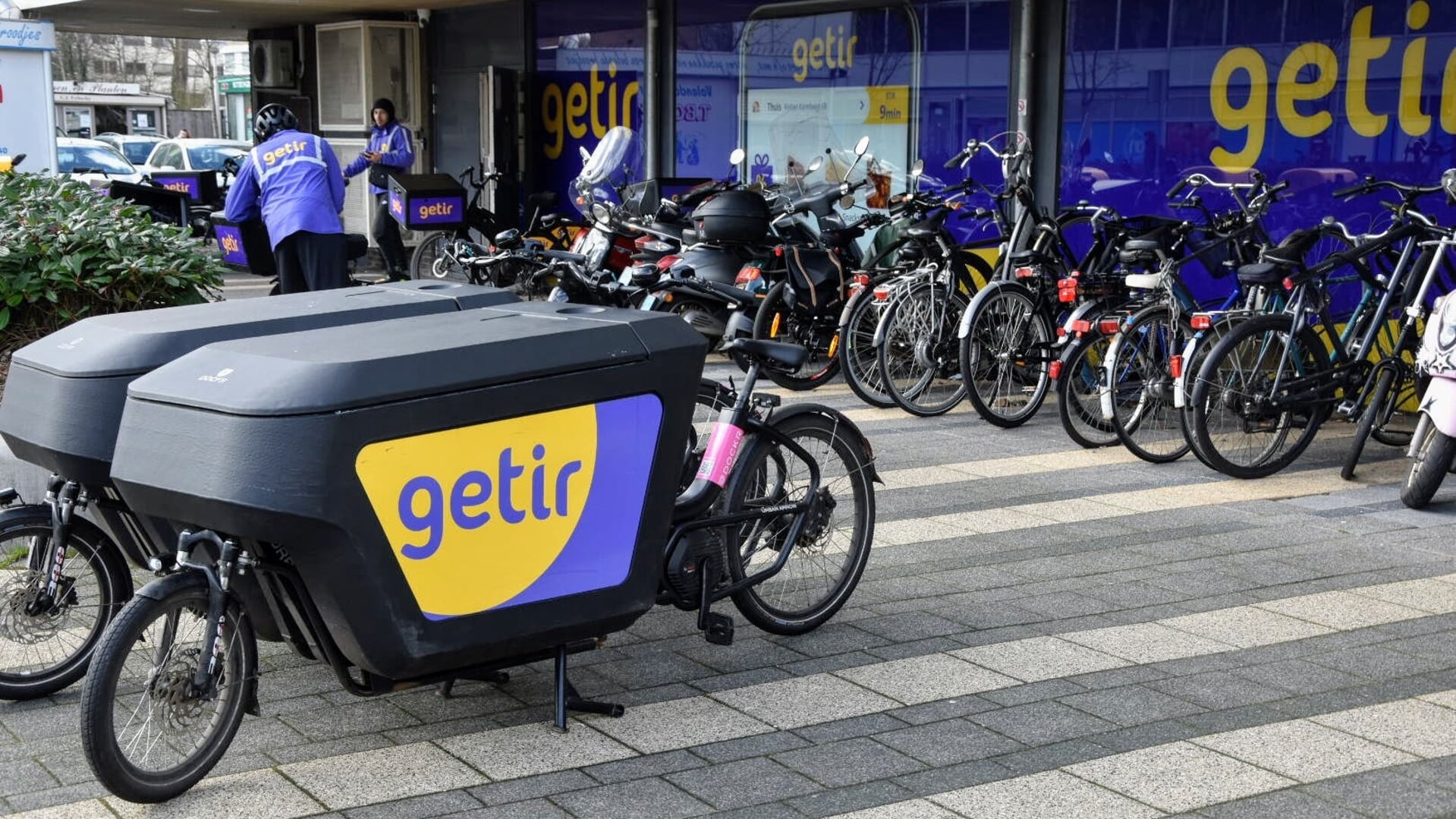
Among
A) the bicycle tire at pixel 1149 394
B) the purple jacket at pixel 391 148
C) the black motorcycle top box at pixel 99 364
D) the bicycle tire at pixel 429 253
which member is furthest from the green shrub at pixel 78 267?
the purple jacket at pixel 391 148

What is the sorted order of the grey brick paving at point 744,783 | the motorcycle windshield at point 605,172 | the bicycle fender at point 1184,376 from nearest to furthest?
the grey brick paving at point 744,783 → the bicycle fender at point 1184,376 → the motorcycle windshield at point 605,172

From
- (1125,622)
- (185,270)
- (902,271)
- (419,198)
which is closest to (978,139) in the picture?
(902,271)

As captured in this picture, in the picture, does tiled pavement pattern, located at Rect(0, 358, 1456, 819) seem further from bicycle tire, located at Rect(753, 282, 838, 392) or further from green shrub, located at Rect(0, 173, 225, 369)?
bicycle tire, located at Rect(753, 282, 838, 392)

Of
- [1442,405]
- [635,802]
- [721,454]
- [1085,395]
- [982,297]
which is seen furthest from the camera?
[982,297]

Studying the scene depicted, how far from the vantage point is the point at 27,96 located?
16906mm

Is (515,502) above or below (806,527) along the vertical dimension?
above

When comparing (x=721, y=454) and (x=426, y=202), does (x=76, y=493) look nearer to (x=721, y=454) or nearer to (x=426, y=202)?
(x=721, y=454)

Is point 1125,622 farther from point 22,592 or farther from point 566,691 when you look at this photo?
point 22,592

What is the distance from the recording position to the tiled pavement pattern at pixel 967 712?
161 inches

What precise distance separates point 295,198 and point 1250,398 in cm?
556

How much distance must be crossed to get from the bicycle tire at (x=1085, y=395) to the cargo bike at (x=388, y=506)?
14.0 feet

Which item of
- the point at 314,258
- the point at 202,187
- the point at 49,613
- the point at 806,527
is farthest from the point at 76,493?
the point at 202,187

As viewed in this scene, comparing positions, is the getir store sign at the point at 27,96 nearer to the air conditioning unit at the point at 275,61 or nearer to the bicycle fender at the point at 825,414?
the air conditioning unit at the point at 275,61

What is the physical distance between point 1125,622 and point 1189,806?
1620 mm
